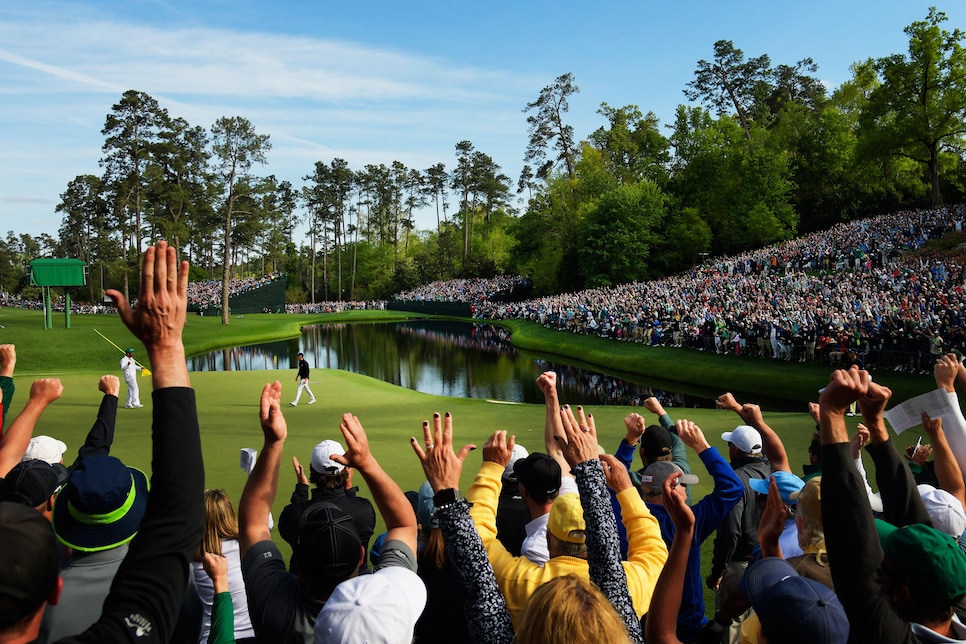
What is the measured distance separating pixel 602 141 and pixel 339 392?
51.6 m

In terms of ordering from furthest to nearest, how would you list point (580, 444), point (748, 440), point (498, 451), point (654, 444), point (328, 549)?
point (748, 440)
point (654, 444)
point (498, 451)
point (580, 444)
point (328, 549)

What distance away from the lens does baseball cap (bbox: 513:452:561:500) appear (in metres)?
3.38

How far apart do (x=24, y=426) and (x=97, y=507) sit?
1.62m

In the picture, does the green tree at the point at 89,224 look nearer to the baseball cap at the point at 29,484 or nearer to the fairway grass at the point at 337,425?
the fairway grass at the point at 337,425

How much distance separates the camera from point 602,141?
65500 mm

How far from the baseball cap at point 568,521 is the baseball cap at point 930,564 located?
1180 millimetres

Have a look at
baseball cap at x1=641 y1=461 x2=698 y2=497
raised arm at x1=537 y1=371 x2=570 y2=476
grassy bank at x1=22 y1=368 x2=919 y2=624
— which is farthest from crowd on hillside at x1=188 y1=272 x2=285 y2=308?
baseball cap at x1=641 y1=461 x2=698 y2=497

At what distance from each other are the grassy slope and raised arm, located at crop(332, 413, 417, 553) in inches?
238

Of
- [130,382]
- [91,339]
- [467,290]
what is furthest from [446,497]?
[467,290]

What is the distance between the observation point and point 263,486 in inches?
112

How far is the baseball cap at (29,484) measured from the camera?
11.9 feet

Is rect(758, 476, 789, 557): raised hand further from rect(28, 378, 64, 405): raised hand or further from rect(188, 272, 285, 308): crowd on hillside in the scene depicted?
rect(188, 272, 285, 308): crowd on hillside

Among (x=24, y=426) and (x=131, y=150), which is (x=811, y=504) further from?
(x=131, y=150)

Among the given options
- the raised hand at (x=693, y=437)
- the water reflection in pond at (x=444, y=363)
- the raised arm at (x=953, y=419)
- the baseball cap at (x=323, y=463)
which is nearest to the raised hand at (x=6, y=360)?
the baseball cap at (x=323, y=463)
